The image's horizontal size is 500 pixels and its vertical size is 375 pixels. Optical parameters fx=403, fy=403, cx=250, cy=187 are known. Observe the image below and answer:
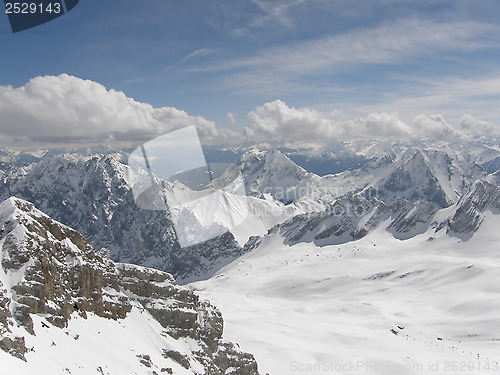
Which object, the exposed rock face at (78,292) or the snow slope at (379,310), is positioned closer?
the exposed rock face at (78,292)

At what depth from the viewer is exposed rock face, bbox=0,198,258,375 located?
4053cm

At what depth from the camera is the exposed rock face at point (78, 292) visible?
40.5 m

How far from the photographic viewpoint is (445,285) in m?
135

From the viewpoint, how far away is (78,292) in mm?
47594

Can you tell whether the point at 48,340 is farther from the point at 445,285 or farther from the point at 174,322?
the point at 445,285

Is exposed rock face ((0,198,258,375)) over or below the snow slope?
over

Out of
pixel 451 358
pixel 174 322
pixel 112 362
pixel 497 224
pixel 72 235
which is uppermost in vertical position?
pixel 72 235

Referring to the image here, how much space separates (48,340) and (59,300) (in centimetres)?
580

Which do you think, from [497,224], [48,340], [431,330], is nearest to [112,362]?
[48,340]

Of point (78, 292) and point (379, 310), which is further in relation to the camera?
point (379, 310)

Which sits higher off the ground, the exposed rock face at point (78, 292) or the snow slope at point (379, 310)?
the exposed rock face at point (78, 292)

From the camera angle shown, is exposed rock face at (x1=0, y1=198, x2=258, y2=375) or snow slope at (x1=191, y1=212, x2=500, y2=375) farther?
snow slope at (x1=191, y1=212, x2=500, y2=375)

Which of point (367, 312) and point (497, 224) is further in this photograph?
point (497, 224)

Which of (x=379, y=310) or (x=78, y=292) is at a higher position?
(x=78, y=292)
